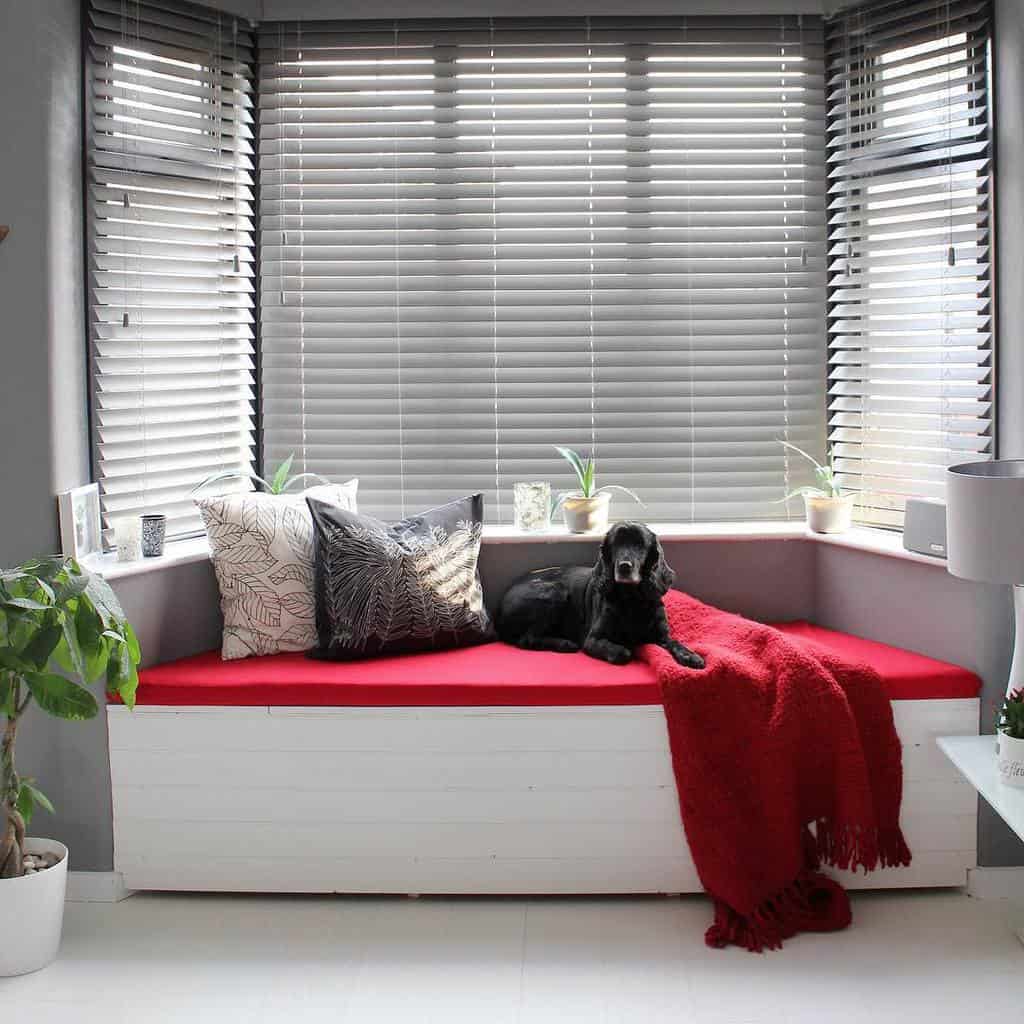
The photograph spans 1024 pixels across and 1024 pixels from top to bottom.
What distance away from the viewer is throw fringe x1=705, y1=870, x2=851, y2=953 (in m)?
2.85

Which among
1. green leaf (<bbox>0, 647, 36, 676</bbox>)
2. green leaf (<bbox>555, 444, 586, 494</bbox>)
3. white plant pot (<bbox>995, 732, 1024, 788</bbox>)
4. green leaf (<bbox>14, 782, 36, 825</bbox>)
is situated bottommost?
green leaf (<bbox>14, 782, 36, 825</bbox>)

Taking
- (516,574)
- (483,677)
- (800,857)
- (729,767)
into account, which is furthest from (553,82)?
(800,857)

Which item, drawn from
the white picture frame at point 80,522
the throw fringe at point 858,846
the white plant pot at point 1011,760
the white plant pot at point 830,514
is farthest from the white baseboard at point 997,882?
the white picture frame at point 80,522

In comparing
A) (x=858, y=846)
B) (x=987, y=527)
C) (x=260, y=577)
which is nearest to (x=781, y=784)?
(x=858, y=846)

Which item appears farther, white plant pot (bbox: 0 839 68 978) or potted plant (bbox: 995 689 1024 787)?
white plant pot (bbox: 0 839 68 978)

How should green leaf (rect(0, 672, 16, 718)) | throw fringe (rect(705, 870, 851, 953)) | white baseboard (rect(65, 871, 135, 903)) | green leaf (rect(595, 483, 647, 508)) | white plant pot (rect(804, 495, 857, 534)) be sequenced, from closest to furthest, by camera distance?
green leaf (rect(0, 672, 16, 718))
throw fringe (rect(705, 870, 851, 953))
white baseboard (rect(65, 871, 135, 903))
white plant pot (rect(804, 495, 857, 534))
green leaf (rect(595, 483, 647, 508))

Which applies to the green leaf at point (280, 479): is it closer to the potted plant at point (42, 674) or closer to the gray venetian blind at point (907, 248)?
the potted plant at point (42, 674)

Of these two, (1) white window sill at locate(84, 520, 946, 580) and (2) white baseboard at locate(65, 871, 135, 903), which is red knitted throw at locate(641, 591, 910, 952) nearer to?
(1) white window sill at locate(84, 520, 946, 580)

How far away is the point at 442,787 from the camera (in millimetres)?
3055

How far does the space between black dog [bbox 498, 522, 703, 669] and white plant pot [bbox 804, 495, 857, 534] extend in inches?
24.5

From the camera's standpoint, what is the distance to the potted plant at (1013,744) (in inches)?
102

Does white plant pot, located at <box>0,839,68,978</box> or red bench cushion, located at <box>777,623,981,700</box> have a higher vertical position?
red bench cushion, located at <box>777,623,981,700</box>

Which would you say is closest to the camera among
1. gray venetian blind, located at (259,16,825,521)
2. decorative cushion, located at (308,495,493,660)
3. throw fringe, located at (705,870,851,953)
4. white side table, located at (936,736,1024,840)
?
white side table, located at (936,736,1024,840)

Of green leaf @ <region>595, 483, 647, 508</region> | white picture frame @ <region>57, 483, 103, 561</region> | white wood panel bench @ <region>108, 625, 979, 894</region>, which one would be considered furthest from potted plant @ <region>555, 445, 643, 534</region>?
white picture frame @ <region>57, 483, 103, 561</region>
